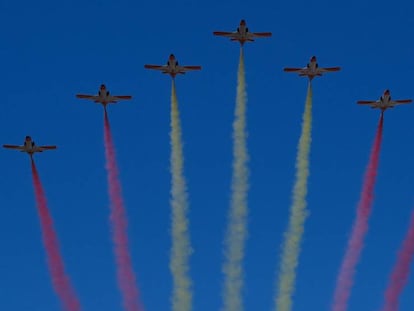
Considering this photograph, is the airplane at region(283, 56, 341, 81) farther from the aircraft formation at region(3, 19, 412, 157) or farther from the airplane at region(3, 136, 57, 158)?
the airplane at region(3, 136, 57, 158)

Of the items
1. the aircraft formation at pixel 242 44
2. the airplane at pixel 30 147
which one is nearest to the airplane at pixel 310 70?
the aircraft formation at pixel 242 44

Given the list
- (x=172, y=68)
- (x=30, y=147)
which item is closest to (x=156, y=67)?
(x=172, y=68)

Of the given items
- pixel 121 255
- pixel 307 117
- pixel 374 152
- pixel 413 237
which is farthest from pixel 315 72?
pixel 121 255

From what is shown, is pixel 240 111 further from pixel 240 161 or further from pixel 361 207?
pixel 361 207

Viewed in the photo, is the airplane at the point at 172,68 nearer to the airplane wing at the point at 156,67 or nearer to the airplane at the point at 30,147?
the airplane wing at the point at 156,67

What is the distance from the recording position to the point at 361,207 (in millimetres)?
62219

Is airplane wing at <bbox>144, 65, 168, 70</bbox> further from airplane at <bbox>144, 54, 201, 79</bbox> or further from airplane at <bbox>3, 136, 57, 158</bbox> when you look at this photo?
airplane at <bbox>3, 136, 57, 158</bbox>

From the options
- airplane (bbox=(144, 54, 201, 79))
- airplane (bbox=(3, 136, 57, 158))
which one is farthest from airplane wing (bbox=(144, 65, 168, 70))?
airplane (bbox=(3, 136, 57, 158))

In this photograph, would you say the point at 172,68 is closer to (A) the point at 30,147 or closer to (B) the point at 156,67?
(B) the point at 156,67

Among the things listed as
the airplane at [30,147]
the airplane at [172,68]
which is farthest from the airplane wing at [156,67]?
the airplane at [30,147]

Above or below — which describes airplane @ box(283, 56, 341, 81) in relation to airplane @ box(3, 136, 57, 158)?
above

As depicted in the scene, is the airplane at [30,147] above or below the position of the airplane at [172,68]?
below

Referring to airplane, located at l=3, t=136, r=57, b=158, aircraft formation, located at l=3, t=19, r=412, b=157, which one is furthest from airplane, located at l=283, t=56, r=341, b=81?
airplane, located at l=3, t=136, r=57, b=158

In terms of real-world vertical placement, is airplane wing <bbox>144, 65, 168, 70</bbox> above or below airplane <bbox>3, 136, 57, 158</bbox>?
above
